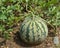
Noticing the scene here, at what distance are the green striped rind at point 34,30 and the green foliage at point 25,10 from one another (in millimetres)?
289

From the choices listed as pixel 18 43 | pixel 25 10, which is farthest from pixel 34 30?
pixel 25 10

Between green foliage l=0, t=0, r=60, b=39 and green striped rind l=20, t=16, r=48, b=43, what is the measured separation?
0.29 meters

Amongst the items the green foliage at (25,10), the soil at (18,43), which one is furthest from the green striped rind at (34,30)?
the green foliage at (25,10)

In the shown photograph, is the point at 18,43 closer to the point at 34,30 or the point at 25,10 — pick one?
the point at 34,30

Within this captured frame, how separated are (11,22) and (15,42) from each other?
372 millimetres

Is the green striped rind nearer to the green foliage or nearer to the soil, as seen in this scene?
the soil

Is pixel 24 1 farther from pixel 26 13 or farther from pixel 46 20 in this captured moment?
pixel 46 20

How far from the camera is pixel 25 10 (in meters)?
4.83

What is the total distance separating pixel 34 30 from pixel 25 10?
866 mm

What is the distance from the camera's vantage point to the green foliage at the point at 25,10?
4254 mm

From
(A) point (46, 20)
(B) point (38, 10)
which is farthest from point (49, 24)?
(B) point (38, 10)

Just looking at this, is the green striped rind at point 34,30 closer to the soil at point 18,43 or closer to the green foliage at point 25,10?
the soil at point 18,43

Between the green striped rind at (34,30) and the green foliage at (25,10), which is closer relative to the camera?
the green striped rind at (34,30)

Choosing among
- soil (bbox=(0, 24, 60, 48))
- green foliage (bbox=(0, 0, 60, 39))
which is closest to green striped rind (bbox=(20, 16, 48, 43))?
soil (bbox=(0, 24, 60, 48))
